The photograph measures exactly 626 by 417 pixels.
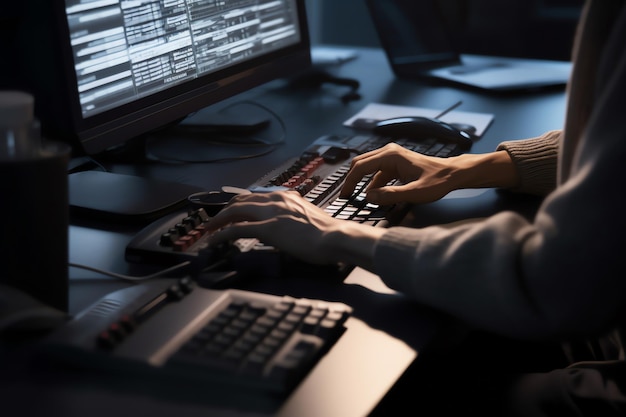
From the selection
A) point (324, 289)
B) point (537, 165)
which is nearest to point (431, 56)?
point (537, 165)

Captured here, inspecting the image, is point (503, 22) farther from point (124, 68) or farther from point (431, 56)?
point (124, 68)

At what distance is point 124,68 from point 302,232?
0.39 meters

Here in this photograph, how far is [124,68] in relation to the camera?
103 centimetres

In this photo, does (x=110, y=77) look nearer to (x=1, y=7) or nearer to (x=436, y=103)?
(x=1, y=7)

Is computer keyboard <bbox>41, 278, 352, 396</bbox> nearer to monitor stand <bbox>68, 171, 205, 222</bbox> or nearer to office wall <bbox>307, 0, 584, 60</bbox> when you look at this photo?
monitor stand <bbox>68, 171, 205, 222</bbox>

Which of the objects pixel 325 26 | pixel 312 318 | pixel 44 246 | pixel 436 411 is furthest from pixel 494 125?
pixel 325 26

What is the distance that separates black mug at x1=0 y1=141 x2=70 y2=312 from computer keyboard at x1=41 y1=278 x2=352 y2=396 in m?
0.05

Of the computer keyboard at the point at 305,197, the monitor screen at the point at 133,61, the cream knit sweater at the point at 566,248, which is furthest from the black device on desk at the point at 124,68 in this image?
the cream knit sweater at the point at 566,248

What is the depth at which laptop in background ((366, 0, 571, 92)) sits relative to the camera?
184 centimetres

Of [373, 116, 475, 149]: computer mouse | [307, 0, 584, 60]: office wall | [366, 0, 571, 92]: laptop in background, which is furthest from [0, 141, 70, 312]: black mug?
[307, 0, 584, 60]: office wall

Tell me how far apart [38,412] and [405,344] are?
0.33 meters

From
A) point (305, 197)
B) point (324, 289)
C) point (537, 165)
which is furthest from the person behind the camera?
point (537, 165)

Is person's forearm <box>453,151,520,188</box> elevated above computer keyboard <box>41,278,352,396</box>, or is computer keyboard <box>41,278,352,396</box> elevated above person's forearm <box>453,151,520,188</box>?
computer keyboard <box>41,278,352,396</box>

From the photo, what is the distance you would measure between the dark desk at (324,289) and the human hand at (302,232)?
0.03 m
